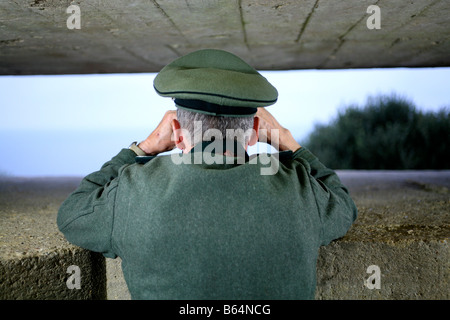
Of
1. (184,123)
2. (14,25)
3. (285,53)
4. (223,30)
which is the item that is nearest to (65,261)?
(184,123)

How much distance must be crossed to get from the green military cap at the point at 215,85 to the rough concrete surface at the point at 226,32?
59 centimetres

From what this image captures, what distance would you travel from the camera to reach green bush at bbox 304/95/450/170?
1242 cm

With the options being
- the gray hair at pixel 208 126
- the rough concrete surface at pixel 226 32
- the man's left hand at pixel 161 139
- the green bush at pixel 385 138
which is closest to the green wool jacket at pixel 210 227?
the gray hair at pixel 208 126

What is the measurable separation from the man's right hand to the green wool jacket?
0.31m

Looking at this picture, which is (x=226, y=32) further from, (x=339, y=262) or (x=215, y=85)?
(x=339, y=262)

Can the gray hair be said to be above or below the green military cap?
below

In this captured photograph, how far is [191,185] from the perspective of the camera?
1204mm

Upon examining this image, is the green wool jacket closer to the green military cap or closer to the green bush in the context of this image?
the green military cap

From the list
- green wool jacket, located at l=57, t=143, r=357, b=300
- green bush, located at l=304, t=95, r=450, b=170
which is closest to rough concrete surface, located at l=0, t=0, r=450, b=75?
green wool jacket, located at l=57, t=143, r=357, b=300

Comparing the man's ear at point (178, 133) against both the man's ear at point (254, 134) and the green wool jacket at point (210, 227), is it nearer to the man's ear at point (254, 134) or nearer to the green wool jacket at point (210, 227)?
the green wool jacket at point (210, 227)

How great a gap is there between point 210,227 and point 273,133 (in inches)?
22.4

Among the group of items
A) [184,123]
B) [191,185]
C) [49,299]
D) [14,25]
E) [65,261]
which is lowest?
[49,299]
